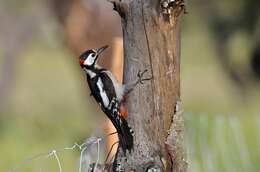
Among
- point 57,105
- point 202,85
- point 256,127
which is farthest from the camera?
point 202,85

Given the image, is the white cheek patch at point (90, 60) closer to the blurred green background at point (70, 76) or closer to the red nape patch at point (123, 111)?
the red nape patch at point (123, 111)

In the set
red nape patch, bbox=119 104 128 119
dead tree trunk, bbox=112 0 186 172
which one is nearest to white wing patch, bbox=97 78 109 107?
red nape patch, bbox=119 104 128 119

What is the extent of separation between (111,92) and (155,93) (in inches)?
18.9

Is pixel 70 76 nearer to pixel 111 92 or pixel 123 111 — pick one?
pixel 111 92

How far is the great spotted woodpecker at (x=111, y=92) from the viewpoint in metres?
4.13

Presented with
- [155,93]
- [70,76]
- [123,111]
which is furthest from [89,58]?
[70,76]

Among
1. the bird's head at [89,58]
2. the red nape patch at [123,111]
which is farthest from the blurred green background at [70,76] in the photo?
the red nape patch at [123,111]

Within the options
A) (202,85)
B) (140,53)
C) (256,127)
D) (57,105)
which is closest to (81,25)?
(256,127)

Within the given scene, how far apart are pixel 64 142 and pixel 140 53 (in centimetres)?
750

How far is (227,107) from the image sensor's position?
1537 centimetres

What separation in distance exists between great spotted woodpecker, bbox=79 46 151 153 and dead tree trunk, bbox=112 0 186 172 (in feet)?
0.13

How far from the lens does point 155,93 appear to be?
4.12 m

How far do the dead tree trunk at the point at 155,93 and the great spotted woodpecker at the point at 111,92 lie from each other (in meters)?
0.04

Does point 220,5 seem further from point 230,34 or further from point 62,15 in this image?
point 62,15
